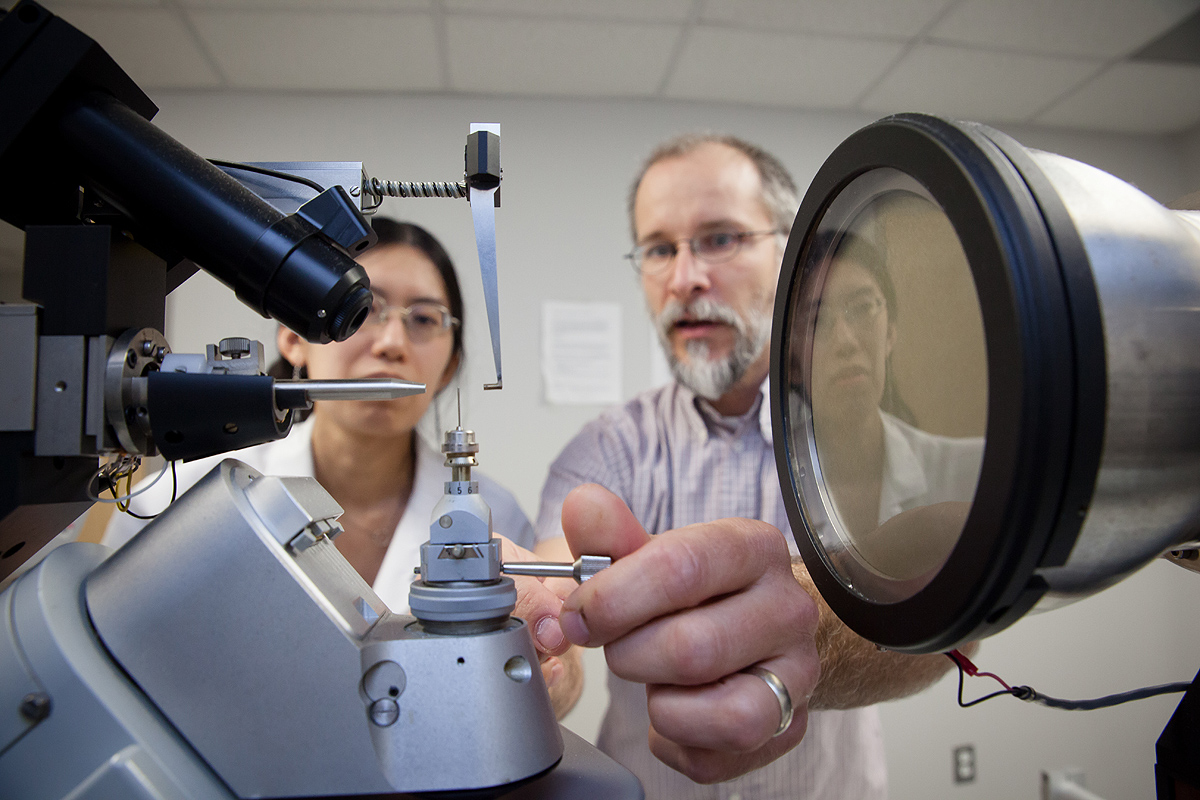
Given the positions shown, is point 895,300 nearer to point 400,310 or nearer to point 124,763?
point 124,763

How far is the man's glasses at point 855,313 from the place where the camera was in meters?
0.39

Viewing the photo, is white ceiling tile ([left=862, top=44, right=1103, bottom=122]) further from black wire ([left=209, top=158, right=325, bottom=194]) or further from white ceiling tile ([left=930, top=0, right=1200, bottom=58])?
black wire ([left=209, top=158, right=325, bottom=194])

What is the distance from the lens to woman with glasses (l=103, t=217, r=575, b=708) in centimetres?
110

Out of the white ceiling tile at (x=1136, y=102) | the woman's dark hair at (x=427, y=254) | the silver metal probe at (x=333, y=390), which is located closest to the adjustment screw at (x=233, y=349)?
the silver metal probe at (x=333, y=390)

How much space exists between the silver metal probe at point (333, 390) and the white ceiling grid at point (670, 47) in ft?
4.97

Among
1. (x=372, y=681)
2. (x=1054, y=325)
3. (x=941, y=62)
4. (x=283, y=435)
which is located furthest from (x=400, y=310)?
(x=941, y=62)

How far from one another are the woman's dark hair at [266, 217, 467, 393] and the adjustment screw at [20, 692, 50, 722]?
0.98 m

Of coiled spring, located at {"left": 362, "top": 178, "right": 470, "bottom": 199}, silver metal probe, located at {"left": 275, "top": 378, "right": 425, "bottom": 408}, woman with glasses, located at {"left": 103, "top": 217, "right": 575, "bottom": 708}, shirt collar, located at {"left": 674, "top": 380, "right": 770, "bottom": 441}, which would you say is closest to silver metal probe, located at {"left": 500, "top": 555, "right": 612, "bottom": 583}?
silver metal probe, located at {"left": 275, "top": 378, "right": 425, "bottom": 408}

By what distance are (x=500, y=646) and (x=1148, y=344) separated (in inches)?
12.5

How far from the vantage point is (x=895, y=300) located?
1.19 feet

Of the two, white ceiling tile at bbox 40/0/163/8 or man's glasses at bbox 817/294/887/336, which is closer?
man's glasses at bbox 817/294/887/336

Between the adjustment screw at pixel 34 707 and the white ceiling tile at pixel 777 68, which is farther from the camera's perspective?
the white ceiling tile at pixel 777 68

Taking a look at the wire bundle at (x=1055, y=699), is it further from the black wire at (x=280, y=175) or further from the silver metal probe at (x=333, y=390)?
the black wire at (x=280, y=175)

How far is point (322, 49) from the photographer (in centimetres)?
162
